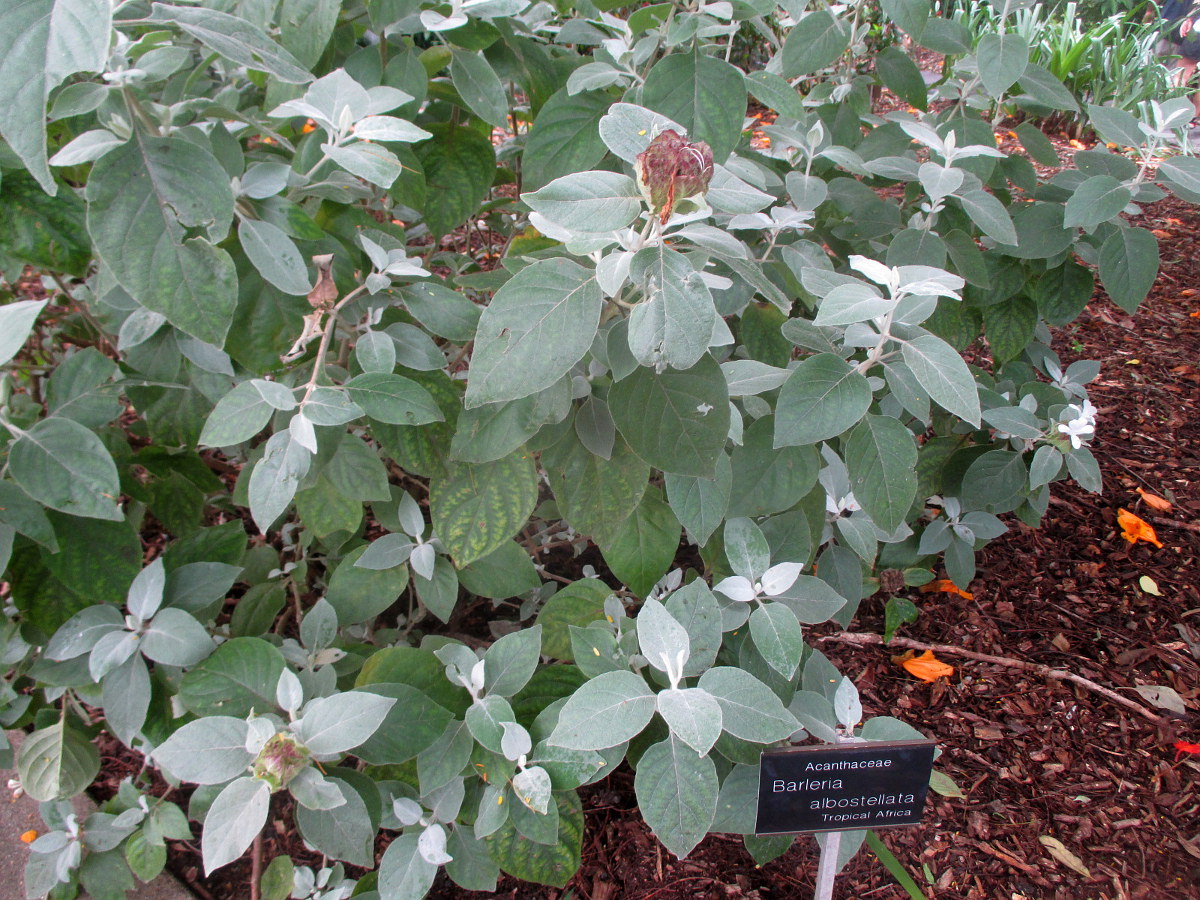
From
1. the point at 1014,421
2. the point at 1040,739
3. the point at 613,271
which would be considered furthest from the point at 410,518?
the point at 1040,739

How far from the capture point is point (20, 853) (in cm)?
156

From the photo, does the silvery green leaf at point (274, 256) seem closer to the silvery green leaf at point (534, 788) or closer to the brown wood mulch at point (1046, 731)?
the silvery green leaf at point (534, 788)

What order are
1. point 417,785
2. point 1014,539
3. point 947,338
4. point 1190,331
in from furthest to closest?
point 1190,331
point 1014,539
point 947,338
point 417,785

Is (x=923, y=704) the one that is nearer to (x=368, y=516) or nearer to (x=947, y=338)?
(x=947, y=338)

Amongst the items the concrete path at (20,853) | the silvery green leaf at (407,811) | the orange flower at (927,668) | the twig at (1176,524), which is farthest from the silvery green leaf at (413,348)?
the twig at (1176,524)

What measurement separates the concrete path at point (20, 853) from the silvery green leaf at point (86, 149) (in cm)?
128

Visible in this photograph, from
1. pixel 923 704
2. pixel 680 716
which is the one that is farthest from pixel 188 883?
pixel 923 704

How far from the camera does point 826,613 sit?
121 centimetres

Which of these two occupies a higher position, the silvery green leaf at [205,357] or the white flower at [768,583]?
the silvery green leaf at [205,357]

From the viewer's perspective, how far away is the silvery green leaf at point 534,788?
1020 millimetres

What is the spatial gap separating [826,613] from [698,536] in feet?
0.92

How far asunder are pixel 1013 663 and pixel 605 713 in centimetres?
141

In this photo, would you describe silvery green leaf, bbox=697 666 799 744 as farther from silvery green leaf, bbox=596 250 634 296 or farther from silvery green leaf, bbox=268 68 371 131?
silvery green leaf, bbox=268 68 371 131

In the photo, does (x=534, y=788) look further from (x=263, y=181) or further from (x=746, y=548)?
(x=263, y=181)
